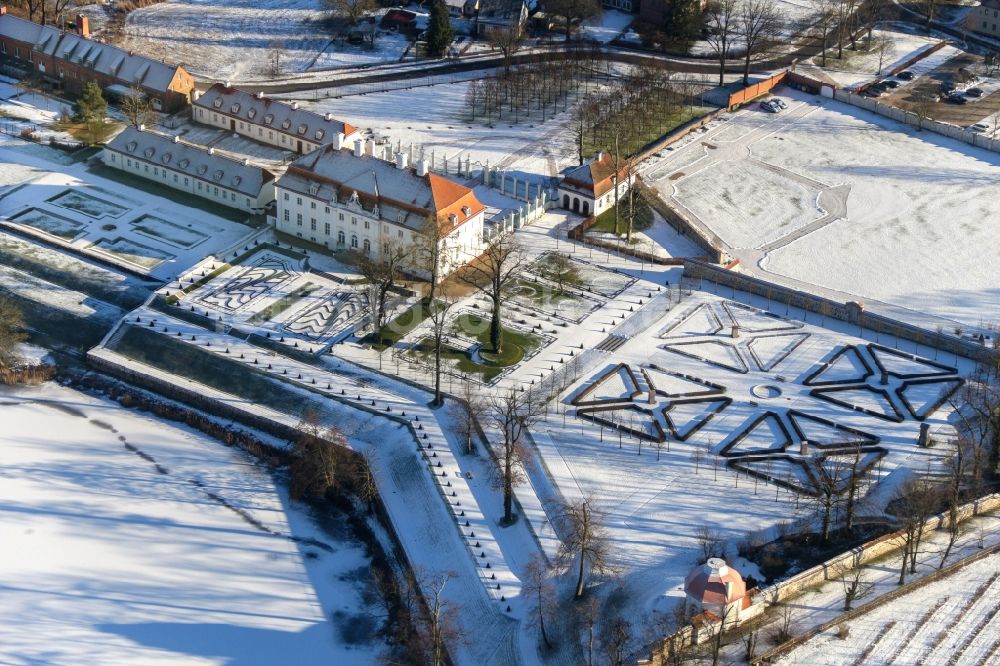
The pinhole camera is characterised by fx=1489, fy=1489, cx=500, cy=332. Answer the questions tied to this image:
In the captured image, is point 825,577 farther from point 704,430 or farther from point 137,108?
point 137,108

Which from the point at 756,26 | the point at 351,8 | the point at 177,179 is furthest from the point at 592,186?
the point at 351,8

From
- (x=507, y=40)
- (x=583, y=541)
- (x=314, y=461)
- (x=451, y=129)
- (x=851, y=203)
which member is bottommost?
(x=314, y=461)

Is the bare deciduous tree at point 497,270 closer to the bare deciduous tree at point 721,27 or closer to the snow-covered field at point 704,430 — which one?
the snow-covered field at point 704,430

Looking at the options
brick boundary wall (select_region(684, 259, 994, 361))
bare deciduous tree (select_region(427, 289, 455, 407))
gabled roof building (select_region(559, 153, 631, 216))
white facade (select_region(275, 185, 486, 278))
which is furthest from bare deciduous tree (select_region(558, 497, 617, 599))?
gabled roof building (select_region(559, 153, 631, 216))

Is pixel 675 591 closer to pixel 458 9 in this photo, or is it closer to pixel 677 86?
pixel 677 86

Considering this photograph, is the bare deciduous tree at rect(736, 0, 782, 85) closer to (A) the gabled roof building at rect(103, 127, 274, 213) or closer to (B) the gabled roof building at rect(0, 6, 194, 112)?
(A) the gabled roof building at rect(103, 127, 274, 213)

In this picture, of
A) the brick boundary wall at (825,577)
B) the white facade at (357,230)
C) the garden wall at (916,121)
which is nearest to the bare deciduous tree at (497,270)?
the white facade at (357,230)
